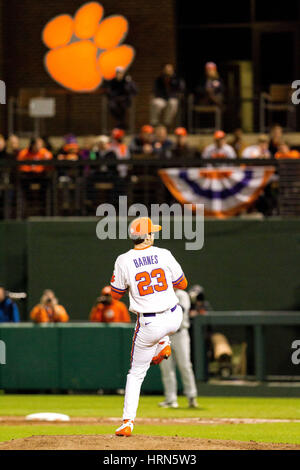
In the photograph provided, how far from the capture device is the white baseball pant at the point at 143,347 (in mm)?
10391

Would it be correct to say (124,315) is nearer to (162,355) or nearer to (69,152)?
(69,152)

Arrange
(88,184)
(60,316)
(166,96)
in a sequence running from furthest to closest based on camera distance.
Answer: (166,96), (88,184), (60,316)

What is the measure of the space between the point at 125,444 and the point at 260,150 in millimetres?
11323

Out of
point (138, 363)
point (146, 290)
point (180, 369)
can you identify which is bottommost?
point (180, 369)

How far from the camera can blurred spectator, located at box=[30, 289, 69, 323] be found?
1850 centimetres

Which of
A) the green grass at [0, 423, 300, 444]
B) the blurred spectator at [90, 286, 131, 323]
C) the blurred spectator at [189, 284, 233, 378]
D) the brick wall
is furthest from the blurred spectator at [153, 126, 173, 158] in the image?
the green grass at [0, 423, 300, 444]

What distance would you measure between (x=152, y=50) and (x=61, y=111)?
2745 mm

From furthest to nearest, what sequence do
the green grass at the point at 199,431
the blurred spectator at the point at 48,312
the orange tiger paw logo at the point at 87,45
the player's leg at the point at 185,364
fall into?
the orange tiger paw logo at the point at 87,45 → the blurred spectator at the point at 48,312 → the player's leg at the point at 185,364 → the green grass at the point at 199,431

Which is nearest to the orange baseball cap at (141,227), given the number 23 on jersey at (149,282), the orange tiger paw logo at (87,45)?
the number 23 on jersey at (149,282)

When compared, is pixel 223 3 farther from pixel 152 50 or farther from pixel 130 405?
pixel 130 405

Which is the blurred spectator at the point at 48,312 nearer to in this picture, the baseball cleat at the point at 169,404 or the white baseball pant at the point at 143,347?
the baseball cleat at the point at 169,404

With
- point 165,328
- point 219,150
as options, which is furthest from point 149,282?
point 219,150

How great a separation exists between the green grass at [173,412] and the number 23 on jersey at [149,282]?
2.09m

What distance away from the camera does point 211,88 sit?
22719 millimetres
